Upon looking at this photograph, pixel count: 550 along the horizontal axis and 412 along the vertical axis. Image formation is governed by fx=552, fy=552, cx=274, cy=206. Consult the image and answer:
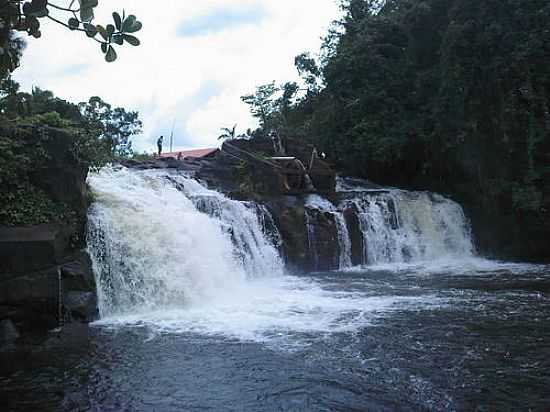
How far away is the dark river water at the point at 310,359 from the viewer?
5.25m

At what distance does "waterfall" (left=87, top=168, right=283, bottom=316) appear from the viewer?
940cm

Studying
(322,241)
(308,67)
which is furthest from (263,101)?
(322,241)

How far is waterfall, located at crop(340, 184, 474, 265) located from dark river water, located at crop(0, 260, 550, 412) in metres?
5.36

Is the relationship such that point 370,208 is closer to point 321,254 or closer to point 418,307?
point 321,254

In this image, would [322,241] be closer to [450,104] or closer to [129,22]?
[450,104]

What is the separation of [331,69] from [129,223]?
1258 centimetres

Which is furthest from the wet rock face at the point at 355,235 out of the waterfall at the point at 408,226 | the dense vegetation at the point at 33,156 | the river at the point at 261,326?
the dense vegetation at the point at 33,156

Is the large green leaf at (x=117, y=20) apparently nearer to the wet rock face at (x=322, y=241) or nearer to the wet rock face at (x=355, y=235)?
the wet rock face at (x=322, y=241)

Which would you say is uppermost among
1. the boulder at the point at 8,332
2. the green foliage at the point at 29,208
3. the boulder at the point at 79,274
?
the green foliage at the point at 29,208

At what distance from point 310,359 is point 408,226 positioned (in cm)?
1057

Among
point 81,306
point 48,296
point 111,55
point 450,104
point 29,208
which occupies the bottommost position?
point 81,306

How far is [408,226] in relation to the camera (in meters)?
16.2

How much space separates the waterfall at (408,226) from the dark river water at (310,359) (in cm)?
536

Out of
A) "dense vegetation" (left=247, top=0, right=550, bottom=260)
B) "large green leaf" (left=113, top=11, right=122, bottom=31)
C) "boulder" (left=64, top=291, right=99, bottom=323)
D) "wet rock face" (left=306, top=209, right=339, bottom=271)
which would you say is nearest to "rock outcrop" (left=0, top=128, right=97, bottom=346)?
"boulder" (left=64, top=291, right=99, bottom=323)
